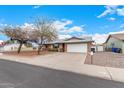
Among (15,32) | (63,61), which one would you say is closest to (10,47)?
(15,32)

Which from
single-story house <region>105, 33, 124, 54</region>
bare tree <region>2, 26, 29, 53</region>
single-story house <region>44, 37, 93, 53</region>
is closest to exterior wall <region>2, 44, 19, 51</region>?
bare tree <region>2, 26, 29, 53</region>

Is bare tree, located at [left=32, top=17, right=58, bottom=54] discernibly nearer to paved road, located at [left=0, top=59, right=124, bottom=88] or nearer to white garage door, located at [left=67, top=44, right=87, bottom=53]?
white garage door, located at [left=67, top=44, right=87, bottom=53]

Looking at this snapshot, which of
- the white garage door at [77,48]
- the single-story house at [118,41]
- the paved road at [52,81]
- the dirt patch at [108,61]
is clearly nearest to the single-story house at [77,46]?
the white garage door at [77,48]

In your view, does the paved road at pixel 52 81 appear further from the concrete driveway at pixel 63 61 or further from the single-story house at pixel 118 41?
the single-story house at pixel 118 41

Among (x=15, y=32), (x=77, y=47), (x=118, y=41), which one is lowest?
(x=77, y=47)

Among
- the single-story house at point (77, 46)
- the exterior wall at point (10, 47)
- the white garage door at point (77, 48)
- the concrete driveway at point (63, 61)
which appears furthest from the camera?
the exterior wall at point (10, 47)

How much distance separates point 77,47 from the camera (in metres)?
33.2

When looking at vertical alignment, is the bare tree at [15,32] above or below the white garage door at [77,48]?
above

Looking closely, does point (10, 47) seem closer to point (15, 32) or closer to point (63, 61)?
point (15, 32)

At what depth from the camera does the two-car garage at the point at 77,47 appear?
106 feet

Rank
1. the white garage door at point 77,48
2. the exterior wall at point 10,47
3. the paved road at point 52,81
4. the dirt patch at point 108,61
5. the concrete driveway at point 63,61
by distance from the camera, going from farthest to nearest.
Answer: the exterior wall at point 10,47 < the white garage door at point 77,48 < the concrete driveway at point 63,61 < the dirt patch at point 108,61 < the paved road at point 52,81

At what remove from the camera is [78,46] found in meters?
33.1

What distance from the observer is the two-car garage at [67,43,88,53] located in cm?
3244
